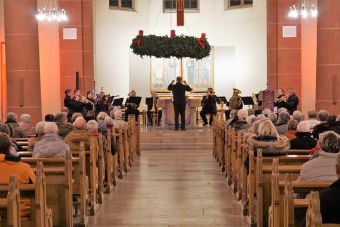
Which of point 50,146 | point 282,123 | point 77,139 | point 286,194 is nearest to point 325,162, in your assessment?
point 286,194

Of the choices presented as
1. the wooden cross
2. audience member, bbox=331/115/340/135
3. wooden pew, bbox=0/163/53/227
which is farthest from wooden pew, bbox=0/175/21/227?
the wooden cross

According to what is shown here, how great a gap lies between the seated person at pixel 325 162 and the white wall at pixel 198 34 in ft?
66.8

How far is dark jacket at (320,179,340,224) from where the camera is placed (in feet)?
16.6

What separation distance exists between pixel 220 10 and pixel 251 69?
9.72 ft

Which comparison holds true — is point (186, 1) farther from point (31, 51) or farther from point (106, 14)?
point (31, 51)

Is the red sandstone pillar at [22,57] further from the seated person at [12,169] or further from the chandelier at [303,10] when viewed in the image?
the seated person at [12,169]

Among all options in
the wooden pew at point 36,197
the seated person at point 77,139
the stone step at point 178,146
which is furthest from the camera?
the stone step at point 178,146

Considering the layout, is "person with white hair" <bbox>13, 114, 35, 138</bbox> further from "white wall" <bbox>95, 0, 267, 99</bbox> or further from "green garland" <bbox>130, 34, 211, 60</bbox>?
"white wall" <bbox>95, 0, 267, 99</bbox>

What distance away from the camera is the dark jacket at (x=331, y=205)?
5.06m

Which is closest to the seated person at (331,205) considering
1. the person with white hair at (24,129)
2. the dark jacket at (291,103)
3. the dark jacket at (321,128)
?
the dark jacket at (321,128)

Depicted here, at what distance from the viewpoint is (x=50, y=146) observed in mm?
9500

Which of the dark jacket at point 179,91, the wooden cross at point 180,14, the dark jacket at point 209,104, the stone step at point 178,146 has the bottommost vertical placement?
the stone step at point 178,146

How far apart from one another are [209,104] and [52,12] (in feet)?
19.0

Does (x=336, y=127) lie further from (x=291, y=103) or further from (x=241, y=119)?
(x=291, y=103)
